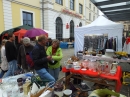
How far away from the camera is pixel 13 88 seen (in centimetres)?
148

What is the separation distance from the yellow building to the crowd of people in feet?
24.1

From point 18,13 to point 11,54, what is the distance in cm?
879

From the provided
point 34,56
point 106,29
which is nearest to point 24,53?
point 34,56

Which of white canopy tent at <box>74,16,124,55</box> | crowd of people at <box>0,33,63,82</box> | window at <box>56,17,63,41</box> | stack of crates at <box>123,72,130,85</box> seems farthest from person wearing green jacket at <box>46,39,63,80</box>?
window at <box>56,17,63,41</box>

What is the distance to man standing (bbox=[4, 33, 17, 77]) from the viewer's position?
10.6 feet

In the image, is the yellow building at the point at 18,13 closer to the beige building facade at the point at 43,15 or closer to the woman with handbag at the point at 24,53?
the beige building facade at the point at 43,15

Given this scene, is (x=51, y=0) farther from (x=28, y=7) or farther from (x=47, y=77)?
(x=47, y=77)

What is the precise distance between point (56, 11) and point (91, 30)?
871 cm

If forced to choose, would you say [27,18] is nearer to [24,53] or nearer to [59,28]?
[59,28]

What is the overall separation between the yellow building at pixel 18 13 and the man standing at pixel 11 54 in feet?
24.1

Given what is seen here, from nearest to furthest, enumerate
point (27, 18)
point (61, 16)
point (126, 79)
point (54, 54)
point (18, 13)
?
1. point (54, 54)
2. point (126, 79)
3. point (18, 13)
4. point (27, 18)
5. point (61, 16)

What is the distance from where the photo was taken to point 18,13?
11.0m

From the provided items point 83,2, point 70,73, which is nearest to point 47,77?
point 70,73

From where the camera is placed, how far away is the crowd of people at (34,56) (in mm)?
2378
